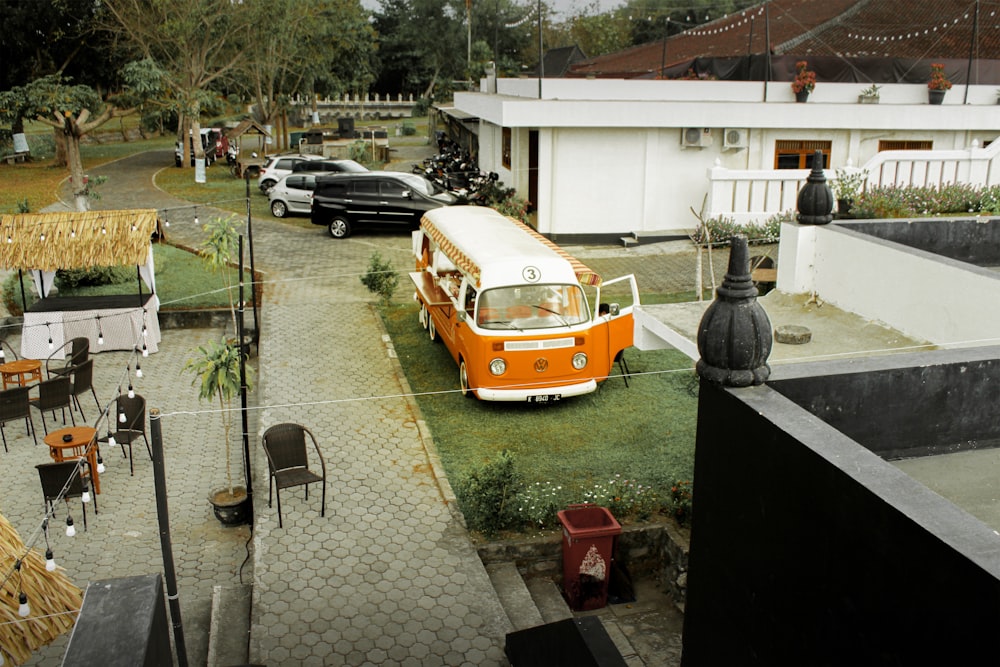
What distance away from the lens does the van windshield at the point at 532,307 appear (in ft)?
38.5

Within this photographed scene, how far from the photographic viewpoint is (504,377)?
11703mm

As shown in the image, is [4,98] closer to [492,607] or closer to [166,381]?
[166,381]

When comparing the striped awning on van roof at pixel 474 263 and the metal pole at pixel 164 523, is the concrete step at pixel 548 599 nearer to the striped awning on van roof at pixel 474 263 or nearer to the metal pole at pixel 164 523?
the metal pole at pixel 164 523

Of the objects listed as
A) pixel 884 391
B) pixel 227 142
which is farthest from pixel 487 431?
pixel 227 142

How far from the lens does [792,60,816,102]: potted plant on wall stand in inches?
832

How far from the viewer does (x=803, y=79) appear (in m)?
21.2

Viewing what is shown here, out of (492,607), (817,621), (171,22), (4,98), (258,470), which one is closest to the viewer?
(817,621)

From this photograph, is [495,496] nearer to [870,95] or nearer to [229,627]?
[229,627]

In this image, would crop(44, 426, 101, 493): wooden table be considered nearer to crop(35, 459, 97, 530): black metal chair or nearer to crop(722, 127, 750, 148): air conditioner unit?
crop(35, 459, 97, 530): black metal chair

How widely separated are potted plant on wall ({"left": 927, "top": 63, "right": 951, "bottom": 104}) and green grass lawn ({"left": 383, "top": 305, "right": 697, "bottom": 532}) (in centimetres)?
1233

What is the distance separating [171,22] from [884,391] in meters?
31.3

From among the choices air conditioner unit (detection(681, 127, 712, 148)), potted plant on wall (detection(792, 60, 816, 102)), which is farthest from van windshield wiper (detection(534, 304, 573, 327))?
potted plant on wall (detection(792, 60, 816, 102))

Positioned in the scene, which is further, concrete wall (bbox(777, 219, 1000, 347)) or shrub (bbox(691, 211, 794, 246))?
shrub (bbox(691, 211, 794, 246))

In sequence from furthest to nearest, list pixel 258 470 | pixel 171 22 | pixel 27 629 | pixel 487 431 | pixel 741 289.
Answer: pixel 171 22 → pixel 487 431 → pixel 258 470 → pixel 27 629 → pixel 741 289
